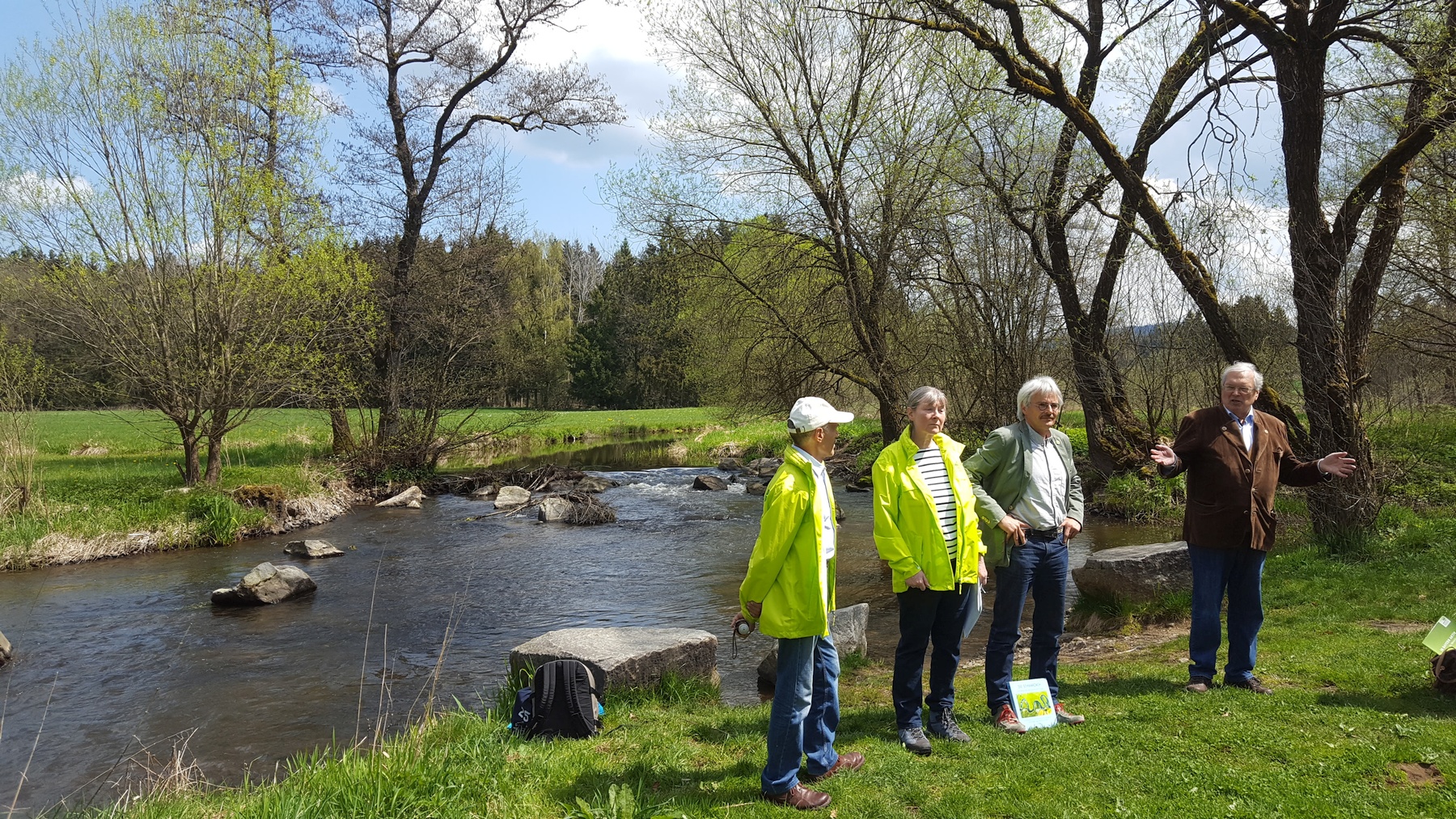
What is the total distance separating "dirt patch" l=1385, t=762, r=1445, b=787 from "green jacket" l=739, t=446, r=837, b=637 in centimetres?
273

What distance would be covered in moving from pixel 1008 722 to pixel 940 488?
4.97ft

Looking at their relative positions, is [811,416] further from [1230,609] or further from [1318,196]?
[1318,196]

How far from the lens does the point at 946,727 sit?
490 centimetres

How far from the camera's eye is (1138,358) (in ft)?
46.9

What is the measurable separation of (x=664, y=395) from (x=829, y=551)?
50.9 metres

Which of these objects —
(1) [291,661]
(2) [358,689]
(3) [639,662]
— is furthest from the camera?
(1) [291,661]

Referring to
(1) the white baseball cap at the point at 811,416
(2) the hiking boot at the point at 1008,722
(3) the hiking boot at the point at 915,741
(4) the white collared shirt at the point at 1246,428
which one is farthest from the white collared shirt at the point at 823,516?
(4) the white collared shirt at the point at 1246,428

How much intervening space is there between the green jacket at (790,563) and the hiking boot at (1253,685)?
10.4ft

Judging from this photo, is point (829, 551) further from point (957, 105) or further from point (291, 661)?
point (957, 105)

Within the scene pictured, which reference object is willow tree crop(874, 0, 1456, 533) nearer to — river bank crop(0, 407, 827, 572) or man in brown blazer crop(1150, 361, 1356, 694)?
man in brown blazer crop(1150, 361, 1356, 694)

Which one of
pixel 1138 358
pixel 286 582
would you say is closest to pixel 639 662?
pixel 286 582

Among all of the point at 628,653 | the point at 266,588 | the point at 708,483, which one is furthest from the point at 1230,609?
the point at 708,483

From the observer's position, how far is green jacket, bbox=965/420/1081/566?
5.05 metres

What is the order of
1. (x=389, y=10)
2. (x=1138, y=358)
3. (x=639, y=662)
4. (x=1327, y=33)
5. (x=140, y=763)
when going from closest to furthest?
1. (x=140, y=763)
2. (x=639, y=662)
3. (x=1327, y=33)
4. (x=1138, y=358)
5. (x=389, y=10)
